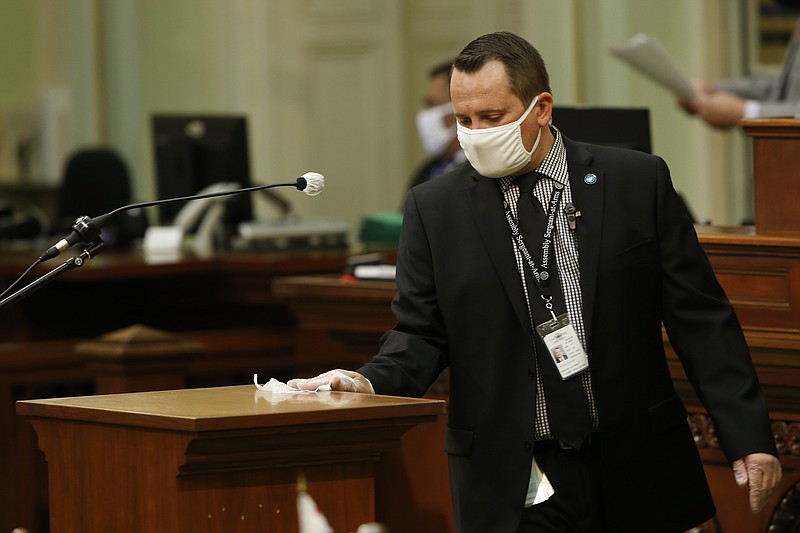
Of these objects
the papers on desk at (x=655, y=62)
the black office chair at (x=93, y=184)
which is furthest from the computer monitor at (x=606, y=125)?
the black office chair at (x=93, y=184)

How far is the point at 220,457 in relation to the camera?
2.57 meters

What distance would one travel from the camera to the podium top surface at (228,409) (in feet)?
8.34

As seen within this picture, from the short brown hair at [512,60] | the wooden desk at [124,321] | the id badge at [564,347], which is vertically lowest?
the wooden desk at [124,321]

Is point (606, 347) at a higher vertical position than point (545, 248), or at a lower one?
lower

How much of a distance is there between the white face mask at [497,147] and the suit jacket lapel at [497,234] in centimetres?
9

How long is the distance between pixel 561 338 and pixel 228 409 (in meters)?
0.67

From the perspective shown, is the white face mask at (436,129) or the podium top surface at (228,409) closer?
the podium top surface at (228,409)

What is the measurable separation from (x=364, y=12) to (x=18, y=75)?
127 inches

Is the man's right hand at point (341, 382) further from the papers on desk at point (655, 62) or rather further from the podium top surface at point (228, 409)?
the papers on desk at point (655, 62)

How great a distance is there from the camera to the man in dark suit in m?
2.91

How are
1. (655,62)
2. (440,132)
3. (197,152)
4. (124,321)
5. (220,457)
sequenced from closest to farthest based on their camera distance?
(220,457) → (655,62) → (124,321) → (197,152) → (440,132)

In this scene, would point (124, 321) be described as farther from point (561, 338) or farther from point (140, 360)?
point (561, 338)

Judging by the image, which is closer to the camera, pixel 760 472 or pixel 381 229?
pixel 760 472

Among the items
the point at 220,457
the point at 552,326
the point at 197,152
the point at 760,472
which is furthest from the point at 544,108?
the point at 197,152
